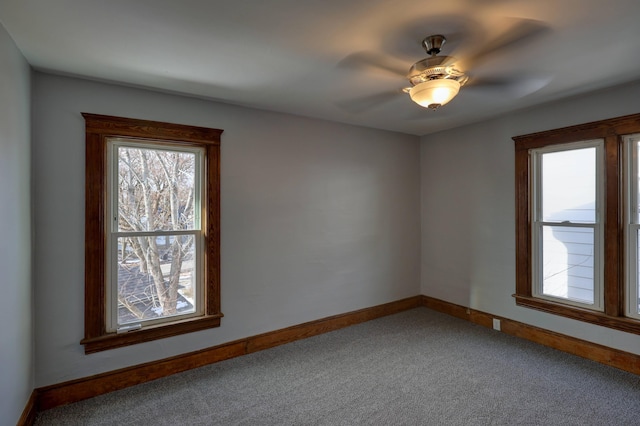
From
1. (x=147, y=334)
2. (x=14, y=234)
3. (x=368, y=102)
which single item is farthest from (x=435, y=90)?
(x=147, y=334)

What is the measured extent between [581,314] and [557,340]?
14.6 inches

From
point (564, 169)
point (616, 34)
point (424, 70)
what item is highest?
point (616, 34)

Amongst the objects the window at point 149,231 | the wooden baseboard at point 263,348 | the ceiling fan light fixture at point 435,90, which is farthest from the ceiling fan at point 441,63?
the wooden baseboard at point 263,348

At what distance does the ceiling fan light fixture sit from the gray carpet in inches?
85.0

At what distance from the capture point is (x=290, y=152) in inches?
141

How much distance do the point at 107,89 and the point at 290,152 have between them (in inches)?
67.3

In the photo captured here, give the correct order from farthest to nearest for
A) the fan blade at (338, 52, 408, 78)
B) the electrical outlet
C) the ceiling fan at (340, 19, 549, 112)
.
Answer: the electrical outlet < the fan blade at (338, 52, 408, 78) < the ceiling fan at (340, 19, 549, 112)

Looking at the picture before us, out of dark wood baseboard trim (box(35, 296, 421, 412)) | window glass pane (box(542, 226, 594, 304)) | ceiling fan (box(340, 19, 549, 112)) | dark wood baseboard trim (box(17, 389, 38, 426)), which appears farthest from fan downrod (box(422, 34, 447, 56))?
dark wood baseboard trim (box(17, 389, 38, 426))

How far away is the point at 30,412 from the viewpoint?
7.25ft

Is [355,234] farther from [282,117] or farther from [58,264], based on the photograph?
[58,264]

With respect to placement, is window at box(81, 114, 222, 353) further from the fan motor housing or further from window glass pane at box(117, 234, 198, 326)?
the fan motor housing

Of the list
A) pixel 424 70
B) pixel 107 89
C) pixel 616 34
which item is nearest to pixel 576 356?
pixel 616 34

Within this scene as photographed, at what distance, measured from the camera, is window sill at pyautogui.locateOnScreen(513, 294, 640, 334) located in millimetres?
2787

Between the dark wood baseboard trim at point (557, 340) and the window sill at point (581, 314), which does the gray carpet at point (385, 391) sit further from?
the window sill at point (581, 314)
